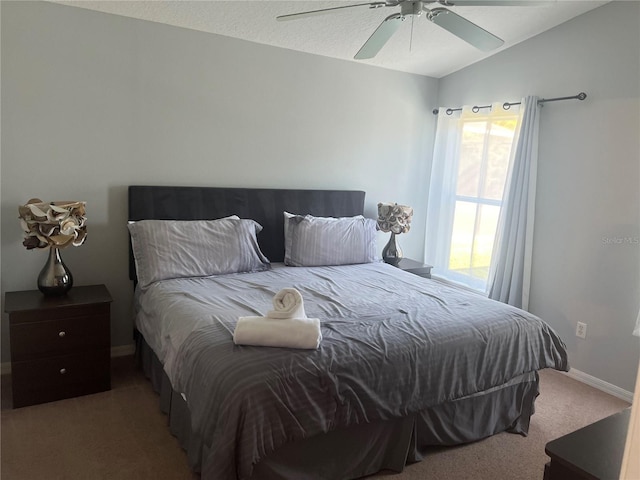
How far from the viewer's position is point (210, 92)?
3.47 metres

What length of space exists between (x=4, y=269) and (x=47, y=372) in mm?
775

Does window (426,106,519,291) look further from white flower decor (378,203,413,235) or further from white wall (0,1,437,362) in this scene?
white wall (0,1,437,362)

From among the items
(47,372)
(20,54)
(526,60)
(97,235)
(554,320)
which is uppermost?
(526,60)

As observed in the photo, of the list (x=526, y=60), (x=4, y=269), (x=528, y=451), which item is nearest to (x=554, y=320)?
(x=528, y=451)

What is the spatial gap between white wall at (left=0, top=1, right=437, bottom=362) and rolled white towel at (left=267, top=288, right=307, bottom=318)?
1712mm

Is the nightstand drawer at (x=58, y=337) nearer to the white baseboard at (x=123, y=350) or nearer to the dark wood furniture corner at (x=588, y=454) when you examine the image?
the white baseboard at (x=123, y=350)

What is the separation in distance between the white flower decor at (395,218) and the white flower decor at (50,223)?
7.89ft

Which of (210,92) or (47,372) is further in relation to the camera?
(210,92)

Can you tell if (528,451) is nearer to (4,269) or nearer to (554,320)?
(554,320)

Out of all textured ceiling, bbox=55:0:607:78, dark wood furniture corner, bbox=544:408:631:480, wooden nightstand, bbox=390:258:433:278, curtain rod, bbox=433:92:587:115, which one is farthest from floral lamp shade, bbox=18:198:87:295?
curtain rod, bbox=433:92:587:115

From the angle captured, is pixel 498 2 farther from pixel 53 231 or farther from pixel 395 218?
pixel 53 231

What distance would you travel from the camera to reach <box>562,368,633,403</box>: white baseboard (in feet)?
10.4

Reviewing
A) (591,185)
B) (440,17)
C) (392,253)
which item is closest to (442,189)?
(392,253)

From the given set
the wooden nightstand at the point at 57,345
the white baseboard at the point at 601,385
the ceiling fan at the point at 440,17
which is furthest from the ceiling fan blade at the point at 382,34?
the white baseboard at the point at 601,385
